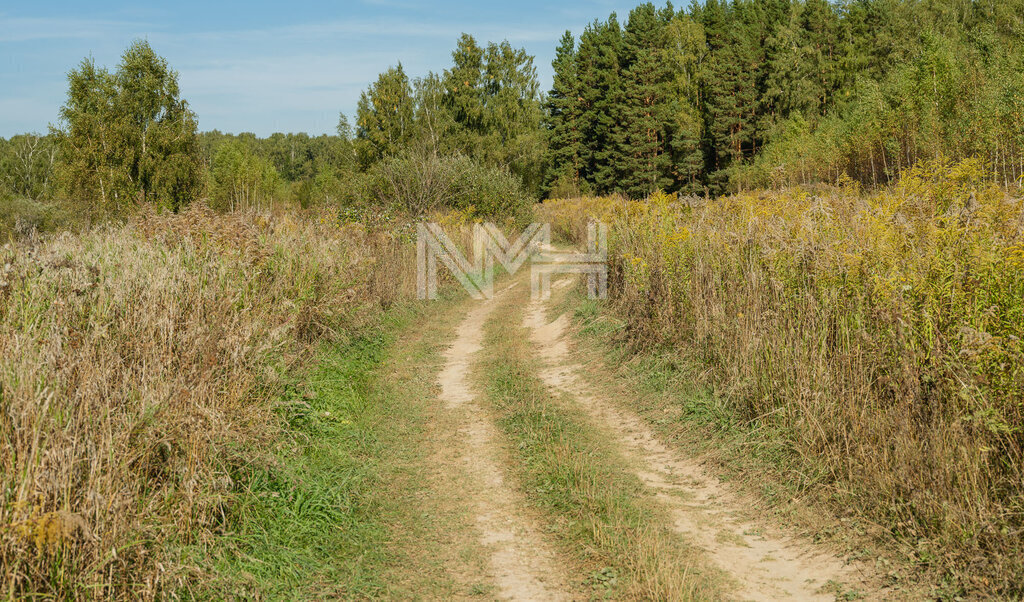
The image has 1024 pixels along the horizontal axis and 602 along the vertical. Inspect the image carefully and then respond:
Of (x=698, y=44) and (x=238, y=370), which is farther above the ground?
(x=698, y=44)

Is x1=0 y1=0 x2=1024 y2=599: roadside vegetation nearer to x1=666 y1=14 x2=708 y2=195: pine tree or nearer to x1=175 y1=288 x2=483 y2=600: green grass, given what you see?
x1=175 y1=288 x2=483 y2=600: green grass

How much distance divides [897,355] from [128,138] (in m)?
47.1

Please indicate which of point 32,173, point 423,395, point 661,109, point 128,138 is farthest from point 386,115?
point 32,173

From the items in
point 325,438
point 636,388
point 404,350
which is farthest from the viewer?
point 404,350

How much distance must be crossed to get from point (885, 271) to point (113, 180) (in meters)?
45.6

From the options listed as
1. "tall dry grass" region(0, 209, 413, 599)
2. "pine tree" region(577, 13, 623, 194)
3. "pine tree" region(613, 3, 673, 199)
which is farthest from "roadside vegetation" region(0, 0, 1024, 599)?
"pine tree" region(577, 13, 623, 194)

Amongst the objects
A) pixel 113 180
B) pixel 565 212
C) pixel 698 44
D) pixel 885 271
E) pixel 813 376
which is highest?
pixel 698 44

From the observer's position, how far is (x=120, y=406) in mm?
3521

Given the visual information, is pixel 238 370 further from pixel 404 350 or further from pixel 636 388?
pixel 404 350

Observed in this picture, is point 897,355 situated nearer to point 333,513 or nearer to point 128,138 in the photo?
point 333,513

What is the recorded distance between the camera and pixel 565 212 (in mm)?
28500

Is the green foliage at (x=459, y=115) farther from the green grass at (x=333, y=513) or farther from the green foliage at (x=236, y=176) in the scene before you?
the green grass at (x=333, y=513)

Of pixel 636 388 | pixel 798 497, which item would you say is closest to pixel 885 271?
pixel 798 497

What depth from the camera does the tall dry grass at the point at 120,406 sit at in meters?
2.92
